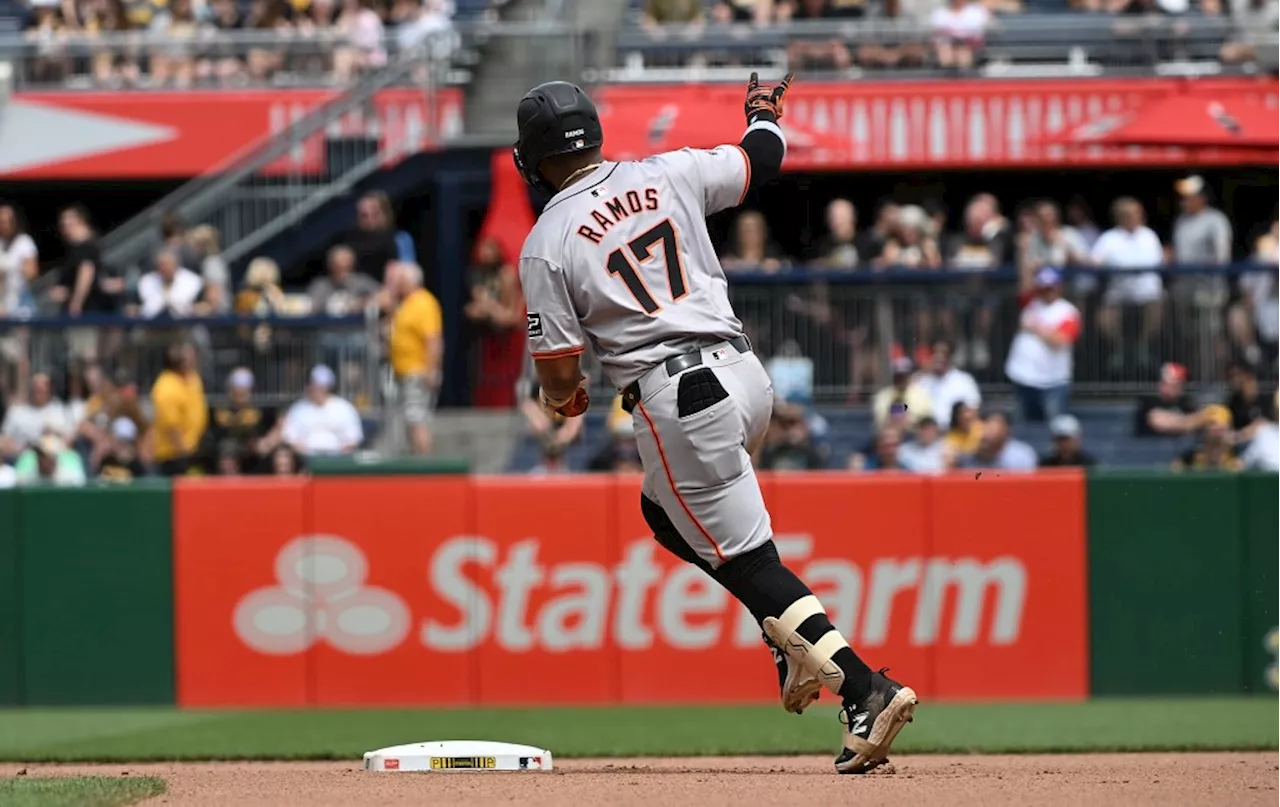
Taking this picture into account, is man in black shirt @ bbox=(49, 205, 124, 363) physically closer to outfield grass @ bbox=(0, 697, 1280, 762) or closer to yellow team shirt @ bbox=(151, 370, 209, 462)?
yellow team shirt @ bbox=(151, 370, 209, 462)

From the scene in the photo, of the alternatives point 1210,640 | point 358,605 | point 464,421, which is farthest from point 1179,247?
point 358,605

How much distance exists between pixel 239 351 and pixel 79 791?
8113mm

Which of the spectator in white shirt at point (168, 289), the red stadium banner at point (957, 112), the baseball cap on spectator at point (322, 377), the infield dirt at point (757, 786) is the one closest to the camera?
the infield dirt at point (757, 786)

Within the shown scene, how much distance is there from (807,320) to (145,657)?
532 cm

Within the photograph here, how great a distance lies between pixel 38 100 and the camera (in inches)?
792

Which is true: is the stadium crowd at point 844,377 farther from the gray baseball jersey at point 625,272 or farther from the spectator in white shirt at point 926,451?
the gray baseball jersey at point 625,272

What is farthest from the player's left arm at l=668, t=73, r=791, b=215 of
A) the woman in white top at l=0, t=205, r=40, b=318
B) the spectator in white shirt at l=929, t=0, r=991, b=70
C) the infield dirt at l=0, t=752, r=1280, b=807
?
the spectator in white shirt at l=929, t=0, r=991, b=70

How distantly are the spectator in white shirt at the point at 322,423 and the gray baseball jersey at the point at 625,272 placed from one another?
25.7 ft

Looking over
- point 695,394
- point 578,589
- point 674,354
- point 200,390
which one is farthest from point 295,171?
point 695,394

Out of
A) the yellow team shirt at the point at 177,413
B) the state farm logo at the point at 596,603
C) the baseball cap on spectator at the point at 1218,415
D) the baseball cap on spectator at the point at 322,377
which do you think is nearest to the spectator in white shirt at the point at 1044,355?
the baseball cap on spectator at the point at 1218,415

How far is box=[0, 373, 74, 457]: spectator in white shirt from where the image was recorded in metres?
14.9

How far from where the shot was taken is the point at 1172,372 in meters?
14.9

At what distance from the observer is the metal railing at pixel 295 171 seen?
1850 cm

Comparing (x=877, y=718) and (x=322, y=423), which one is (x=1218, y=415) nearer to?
(x=322, y=423)
